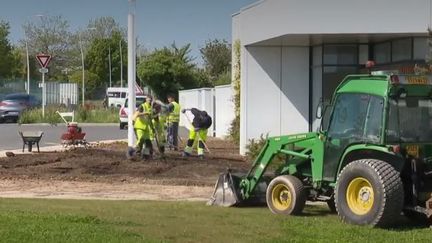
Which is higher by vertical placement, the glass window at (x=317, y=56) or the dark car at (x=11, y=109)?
the glass window at (x=317, y=56)

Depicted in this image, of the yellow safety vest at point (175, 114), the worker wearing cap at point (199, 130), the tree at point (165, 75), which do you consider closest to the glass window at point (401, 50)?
the worker wearing cap at point (199, 130)

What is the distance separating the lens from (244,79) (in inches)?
→ 874

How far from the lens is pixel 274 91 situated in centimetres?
2217

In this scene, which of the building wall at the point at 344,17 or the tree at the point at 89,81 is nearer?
the building wall at the point at 344,17

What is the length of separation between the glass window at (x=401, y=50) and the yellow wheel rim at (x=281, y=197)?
9.84 metres

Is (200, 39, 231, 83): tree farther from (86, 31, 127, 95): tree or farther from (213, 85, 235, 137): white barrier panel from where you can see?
(213, 85, 235, 137): white barrier panel

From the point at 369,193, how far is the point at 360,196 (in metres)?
0.20

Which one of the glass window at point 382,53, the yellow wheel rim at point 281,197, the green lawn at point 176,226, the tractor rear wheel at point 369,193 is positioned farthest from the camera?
the glass window at point 382,53

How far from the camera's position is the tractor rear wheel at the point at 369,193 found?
973cm

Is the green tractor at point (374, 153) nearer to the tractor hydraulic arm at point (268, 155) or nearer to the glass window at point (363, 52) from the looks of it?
the tractor hydraulic arm at point (268, 155)

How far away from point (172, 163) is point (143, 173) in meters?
1.54

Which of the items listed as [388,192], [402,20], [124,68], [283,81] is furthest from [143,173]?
[124,68]

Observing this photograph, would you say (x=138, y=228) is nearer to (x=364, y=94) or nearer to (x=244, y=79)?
(x=364, y=94)

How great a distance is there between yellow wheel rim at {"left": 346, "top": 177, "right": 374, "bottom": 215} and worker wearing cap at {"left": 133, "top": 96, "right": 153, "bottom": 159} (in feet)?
32.6
